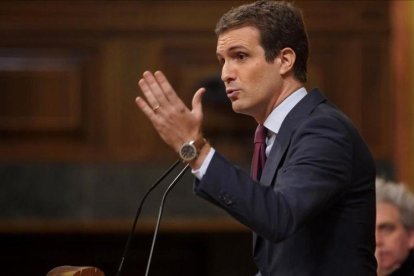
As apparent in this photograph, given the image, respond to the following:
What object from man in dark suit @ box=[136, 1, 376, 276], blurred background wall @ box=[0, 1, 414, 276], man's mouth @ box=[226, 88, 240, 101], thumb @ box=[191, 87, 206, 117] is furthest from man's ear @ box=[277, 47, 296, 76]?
blurred background wall @ box=[0, 1, 414, 276]

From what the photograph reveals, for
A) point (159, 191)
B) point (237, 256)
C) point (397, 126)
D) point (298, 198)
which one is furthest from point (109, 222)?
point (298, 198)

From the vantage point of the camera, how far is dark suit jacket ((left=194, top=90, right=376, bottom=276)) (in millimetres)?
2189

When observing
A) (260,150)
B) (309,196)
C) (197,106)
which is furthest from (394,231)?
(197,106)

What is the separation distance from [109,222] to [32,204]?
1.14 feet

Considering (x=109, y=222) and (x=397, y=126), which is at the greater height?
(x=397, y=126)

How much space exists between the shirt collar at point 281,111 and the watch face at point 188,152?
41 cm

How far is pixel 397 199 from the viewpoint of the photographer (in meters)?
3.61

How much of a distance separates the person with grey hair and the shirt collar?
110 centimetres

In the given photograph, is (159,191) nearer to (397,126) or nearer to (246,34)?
(397,126)

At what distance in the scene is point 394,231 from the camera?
356cm

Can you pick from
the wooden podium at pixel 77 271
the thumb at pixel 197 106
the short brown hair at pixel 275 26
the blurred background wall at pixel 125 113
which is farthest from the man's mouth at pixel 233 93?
the blurred background wall at pixel 125 113

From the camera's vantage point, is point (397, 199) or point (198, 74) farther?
point (198, 74)

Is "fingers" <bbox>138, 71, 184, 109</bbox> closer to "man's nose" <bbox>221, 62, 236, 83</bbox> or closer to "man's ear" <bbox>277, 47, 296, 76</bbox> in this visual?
"man's nose" <bbox>221, 62, 236, 83</bbox>

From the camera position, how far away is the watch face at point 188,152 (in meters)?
2.19
